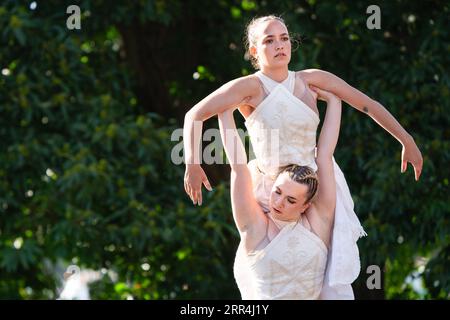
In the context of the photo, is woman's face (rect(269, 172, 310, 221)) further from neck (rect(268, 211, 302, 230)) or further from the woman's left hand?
the woman's left hand

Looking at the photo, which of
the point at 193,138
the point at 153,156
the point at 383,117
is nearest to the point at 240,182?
the point at 193,138

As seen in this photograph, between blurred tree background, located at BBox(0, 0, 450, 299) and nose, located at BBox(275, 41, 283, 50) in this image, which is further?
blurred tree background, located at BBox(0, 0, 450, 299)

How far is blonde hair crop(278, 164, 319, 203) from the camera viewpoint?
4.32 metres

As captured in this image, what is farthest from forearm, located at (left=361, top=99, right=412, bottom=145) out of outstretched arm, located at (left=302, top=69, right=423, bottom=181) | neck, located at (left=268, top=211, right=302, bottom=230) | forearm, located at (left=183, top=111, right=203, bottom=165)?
forearm, located at (left=183, top=111, right=203, bottom=165)

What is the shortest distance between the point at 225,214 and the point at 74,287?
112 centimetres

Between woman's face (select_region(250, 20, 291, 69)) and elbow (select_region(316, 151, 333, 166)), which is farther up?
woman's face (select_region(250, 20, 291, 69))

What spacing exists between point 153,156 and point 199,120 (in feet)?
9.47

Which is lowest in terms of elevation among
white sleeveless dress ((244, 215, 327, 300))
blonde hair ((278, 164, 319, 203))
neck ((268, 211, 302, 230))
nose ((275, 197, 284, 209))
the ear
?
white sleeveless dress ((244, 215, 327, 300))

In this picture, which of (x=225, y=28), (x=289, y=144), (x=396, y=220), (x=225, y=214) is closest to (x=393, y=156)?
(x=396, y=220)

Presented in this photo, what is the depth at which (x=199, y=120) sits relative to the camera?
4328 mm

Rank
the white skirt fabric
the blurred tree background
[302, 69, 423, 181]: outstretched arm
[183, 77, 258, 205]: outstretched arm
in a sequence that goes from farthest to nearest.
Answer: the blurred tree background, [302, 69, 423, 181]: outstretched arm, the white skirt fabric, [183, 77, 258, 205]: outstretched arm

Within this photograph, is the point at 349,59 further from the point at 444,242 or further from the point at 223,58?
the point at 444,242

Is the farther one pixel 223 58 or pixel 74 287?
pixel 223 58

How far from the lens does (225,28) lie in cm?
794
